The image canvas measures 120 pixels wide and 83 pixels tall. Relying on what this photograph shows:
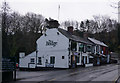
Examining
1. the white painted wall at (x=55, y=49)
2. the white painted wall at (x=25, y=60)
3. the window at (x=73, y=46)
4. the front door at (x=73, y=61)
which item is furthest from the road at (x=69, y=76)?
the white painted wall at (x=25, y=60)

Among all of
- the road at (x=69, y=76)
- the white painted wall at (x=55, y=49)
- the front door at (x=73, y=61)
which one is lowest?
the road at (x=69, y=76)

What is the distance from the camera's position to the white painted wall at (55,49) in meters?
37.4

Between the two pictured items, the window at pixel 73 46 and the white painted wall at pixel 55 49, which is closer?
the white painted wall at pixel 55 49

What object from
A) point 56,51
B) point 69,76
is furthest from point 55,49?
point 69,76

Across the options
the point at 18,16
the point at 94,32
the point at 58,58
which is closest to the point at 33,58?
the point at 58,58

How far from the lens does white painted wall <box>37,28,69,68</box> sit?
3738cm

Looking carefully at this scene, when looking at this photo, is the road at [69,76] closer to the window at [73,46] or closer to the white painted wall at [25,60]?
the window at [73,46]

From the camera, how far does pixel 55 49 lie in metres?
38.7

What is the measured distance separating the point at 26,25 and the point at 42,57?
19794 mm

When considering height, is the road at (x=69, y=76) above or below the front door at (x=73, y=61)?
below

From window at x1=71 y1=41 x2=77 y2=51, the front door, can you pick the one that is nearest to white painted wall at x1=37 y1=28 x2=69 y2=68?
window at x1=71 y1=41 x2=77 y2=51

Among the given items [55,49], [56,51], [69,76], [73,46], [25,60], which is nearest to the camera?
[69,76]

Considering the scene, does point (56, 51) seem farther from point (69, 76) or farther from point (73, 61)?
point (69, 76)

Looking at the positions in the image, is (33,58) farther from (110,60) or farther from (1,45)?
(110,60)
